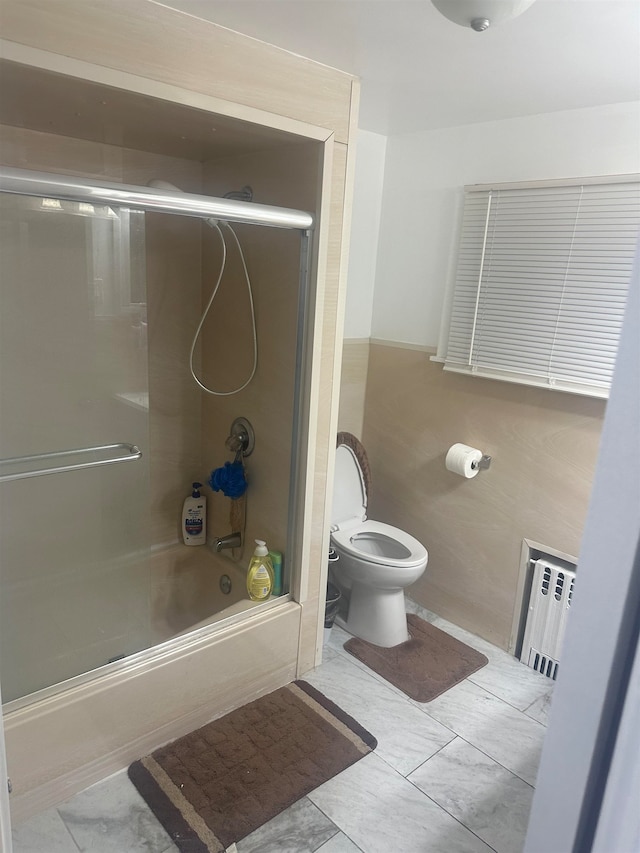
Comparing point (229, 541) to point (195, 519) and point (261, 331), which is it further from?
point (261, 331)

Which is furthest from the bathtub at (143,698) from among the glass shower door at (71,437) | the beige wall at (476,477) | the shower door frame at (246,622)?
the beige wall at (476,477)

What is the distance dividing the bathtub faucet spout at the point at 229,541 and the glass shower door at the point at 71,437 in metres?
0.32

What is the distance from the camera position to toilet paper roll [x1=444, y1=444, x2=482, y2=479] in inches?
96.5

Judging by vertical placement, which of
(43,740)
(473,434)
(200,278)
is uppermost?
(200,278)

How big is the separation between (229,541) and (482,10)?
1989 millimetres

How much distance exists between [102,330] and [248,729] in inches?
59.1

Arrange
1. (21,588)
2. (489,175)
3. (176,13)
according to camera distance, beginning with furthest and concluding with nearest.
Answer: (489,175) < (21,588) < (176,13)

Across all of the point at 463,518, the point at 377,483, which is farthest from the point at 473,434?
the point at 377,483

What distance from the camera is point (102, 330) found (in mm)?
2150

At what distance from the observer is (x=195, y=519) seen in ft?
8.70

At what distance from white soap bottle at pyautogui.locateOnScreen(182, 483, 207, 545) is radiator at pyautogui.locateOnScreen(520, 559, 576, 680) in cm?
143

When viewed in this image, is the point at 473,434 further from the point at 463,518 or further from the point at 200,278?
the point at 200,278

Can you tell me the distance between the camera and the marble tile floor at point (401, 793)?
5.30 feet

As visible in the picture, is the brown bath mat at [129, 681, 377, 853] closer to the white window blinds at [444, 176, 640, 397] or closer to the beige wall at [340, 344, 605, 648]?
the beige wall at [340, 344, 605, 648]
